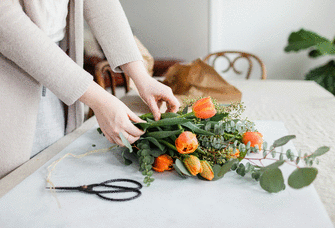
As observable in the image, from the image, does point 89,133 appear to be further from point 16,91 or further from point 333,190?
point 333,190

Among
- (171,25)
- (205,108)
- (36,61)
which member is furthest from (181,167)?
(171,25)

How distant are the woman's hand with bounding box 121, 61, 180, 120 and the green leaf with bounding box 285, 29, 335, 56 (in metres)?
3.11

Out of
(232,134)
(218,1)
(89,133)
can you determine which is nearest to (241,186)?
(232,134)

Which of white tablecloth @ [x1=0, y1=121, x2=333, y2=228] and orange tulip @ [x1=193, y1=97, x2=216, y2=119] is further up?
orange tulip @ [x1=193, y1=97, x2=216, y2=119]

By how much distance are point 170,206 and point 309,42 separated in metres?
3.47

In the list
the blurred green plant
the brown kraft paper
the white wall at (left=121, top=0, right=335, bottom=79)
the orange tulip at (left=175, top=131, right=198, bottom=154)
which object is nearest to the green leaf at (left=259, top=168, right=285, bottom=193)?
the orange tulip at (left=175, top=131, right=198, bottom=154)

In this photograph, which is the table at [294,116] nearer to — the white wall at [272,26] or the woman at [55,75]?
the woman at [55,75]

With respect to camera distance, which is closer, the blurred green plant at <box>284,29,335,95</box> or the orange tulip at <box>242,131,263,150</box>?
the orange tulip at <box>242,131,263,150</box>

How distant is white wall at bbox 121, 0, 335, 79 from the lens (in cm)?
368

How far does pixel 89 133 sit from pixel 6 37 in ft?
0.93

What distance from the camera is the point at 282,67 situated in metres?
3.92

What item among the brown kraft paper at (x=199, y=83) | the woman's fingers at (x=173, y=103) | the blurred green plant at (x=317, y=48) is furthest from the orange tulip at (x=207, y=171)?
the blurred green plant at (x=317, y=48)

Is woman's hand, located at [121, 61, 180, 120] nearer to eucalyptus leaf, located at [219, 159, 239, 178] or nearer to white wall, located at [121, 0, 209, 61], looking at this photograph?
eucalyptus leaf, located at [219, 159, 239, 178]

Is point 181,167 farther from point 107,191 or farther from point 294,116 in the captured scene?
point 294,116
